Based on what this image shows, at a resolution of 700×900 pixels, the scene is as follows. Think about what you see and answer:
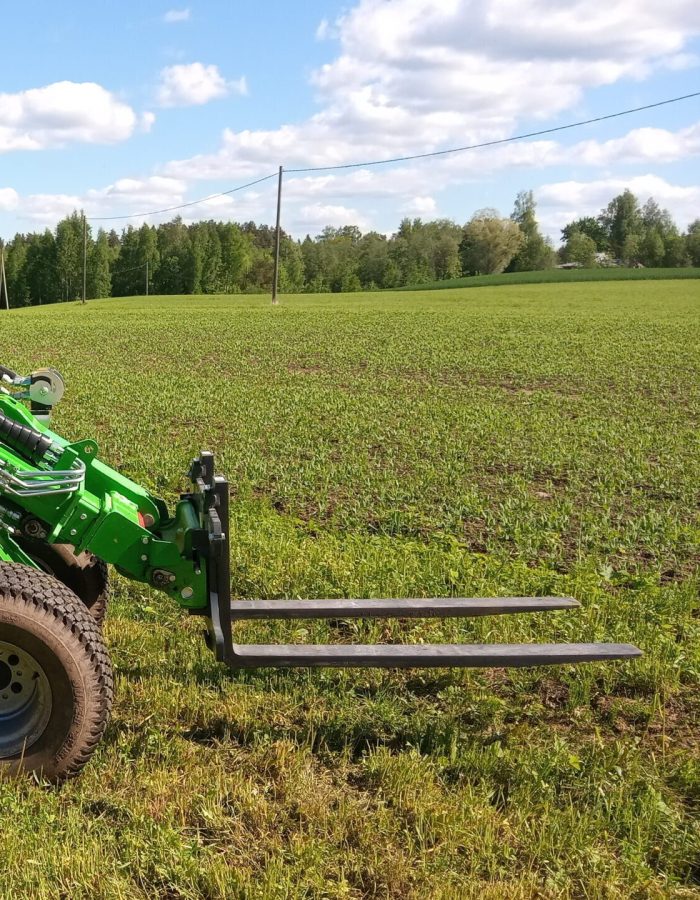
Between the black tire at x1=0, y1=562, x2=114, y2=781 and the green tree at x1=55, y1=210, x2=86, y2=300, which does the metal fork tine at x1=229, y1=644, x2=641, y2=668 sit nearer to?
the black tire at x1=0, y1=562, x2=114, y2=781

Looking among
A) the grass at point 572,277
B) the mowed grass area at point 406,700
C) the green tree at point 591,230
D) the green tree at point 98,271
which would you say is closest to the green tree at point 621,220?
the green tree at point 591,230

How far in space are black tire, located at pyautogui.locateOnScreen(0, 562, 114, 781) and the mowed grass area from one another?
16 cm

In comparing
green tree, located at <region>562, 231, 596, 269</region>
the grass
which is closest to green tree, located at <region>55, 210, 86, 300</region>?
the grass

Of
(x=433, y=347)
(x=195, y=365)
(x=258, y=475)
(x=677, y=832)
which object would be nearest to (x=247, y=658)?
(x=677, y=832)

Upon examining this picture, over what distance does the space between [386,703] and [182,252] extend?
110m

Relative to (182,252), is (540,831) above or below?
below

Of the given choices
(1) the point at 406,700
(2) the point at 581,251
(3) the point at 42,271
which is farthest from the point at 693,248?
(1) the point at 406,700

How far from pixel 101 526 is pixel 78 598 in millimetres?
310

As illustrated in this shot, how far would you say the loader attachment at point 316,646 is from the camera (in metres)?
3.40

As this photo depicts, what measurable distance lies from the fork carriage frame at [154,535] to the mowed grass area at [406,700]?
47 centimetres

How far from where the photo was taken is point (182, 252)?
108 meters

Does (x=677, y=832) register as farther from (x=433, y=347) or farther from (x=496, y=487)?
(x=433, y=347)

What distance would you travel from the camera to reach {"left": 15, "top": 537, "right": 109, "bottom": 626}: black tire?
405 centimetres

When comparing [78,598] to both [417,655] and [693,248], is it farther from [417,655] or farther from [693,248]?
[693,248]
